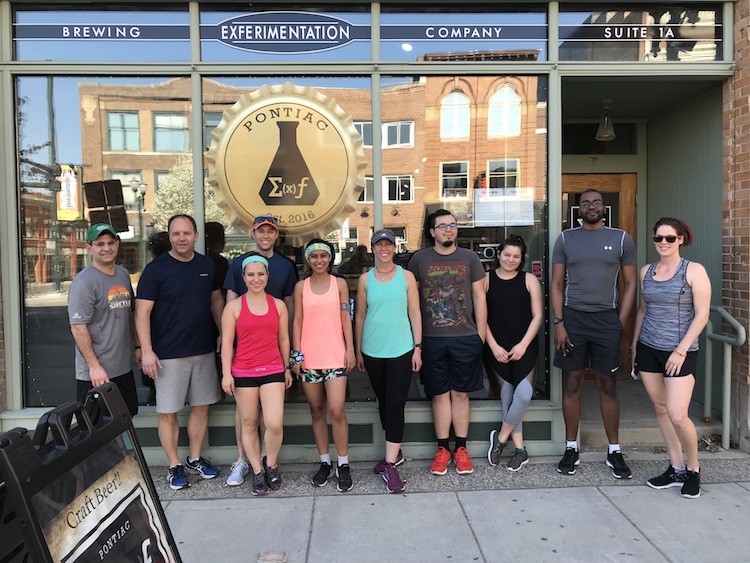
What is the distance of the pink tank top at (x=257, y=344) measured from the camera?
352 centimetres

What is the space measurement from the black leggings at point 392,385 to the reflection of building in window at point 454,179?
1.48 m

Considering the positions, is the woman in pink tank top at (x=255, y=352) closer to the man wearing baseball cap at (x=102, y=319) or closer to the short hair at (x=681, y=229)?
the man wearing baseball cap at (x=102, y=319)

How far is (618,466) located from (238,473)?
9.31 ft

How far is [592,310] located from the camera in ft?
12.9

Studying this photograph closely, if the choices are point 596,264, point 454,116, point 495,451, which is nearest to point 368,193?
point 454,116

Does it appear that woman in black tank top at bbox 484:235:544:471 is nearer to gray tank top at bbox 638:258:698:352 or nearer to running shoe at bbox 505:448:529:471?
running shoe at bbox 505:448:529:471

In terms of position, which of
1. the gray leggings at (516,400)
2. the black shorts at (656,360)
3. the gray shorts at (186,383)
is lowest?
the gray leggings at (516,400)

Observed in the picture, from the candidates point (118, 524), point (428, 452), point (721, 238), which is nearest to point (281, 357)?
point (428, 452)

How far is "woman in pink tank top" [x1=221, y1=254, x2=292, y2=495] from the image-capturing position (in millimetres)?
3521

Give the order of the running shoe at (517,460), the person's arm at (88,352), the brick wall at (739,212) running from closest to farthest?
1. the person's arm at (88,352)
2. the running shoe at (517,460)
3. the brick wall at (739,212)

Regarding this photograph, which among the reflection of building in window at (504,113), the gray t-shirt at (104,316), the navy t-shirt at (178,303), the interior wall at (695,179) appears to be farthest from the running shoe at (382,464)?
the interior wall at (695,179)

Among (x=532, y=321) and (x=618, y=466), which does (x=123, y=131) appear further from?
(x=618, y=466)

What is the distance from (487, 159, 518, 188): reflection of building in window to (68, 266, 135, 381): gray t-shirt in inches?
120

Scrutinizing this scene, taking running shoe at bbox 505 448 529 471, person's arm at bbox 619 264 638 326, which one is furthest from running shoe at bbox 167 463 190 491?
person's arm at bbox 619 264 638 326
